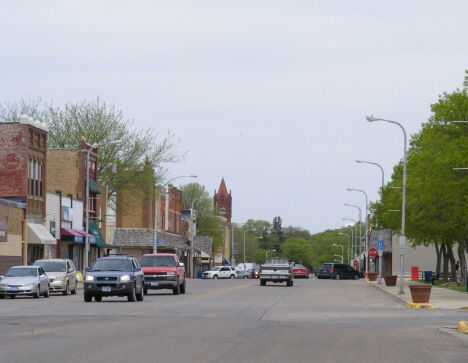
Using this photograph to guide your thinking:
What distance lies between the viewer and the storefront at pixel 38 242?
49.7 metres

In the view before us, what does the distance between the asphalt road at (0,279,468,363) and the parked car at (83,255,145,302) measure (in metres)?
2.98

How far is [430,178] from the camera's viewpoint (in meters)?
41.8

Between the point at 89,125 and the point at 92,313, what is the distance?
44565mm

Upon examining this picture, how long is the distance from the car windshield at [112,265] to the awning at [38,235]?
2010 centimetres

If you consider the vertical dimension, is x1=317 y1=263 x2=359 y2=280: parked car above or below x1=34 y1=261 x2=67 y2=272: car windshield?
below

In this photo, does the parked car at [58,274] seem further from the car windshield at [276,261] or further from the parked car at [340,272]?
the parked car at [340,272]

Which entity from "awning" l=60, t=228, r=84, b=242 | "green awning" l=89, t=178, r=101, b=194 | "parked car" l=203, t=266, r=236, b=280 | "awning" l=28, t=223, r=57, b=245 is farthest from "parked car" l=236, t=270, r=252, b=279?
"awning" l=28, t=223, r=57, b=245

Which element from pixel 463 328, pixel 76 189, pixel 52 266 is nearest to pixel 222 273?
pixel 76 189

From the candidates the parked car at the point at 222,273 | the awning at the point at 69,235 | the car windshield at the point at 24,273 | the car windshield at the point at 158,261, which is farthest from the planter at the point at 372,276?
the car windshield at the point at 24,273

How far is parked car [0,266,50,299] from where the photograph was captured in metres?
32.7

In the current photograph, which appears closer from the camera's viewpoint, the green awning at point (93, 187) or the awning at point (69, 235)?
the awning at point (69, 235)

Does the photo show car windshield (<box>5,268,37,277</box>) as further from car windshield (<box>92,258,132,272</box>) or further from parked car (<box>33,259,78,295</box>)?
car windshield (<box>92,258,132,272</box>)

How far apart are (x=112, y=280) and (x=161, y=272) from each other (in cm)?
676

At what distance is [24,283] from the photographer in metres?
32.8
